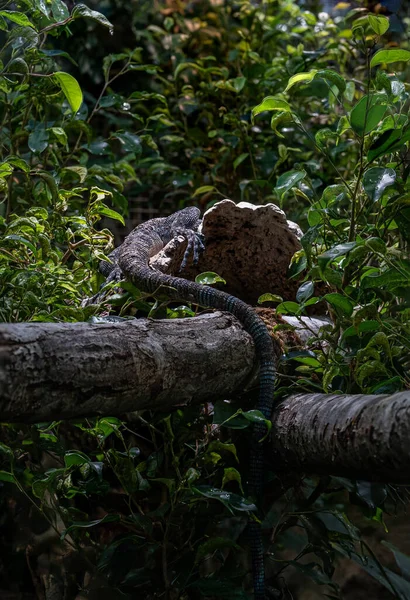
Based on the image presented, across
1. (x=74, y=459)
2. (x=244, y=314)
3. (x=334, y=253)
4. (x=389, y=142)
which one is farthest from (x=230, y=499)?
(x=389, y=142)

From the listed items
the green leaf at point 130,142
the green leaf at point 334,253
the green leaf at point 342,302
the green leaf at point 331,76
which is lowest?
the green leaf at point 130,142

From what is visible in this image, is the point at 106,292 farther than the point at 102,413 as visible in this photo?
Yes

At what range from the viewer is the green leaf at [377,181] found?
1.69 m

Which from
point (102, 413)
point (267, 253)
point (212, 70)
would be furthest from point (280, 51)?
point (102, 413)

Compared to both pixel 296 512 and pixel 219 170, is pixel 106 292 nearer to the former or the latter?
pixel 296 512

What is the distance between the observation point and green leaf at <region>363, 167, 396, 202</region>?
169 cm

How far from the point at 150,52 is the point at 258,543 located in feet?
12.0

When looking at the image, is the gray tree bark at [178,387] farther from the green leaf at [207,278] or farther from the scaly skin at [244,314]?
the green leaf at [207,278]

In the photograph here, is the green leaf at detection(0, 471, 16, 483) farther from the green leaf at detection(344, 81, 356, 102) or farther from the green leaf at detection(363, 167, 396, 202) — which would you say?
the green leaf at detection(344, 81, 356, 102)

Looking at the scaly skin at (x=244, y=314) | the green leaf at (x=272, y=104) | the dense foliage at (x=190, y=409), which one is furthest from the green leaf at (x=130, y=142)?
the green leaf at (x=272, y=104)

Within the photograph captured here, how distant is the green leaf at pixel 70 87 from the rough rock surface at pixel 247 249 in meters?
0.60

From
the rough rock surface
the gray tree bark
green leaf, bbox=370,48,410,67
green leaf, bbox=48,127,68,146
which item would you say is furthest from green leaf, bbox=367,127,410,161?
green leaf, bbox=48,127,68,146

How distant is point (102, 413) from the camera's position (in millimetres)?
1438

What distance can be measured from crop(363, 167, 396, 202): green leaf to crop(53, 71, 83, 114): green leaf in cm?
94
